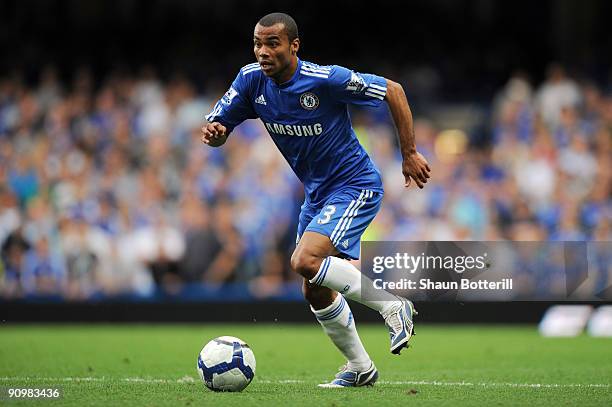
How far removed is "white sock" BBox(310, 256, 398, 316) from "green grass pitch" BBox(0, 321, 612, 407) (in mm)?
616

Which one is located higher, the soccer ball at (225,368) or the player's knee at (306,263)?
the player's knee at (306,263)

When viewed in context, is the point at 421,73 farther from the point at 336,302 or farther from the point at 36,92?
the point at 336,302

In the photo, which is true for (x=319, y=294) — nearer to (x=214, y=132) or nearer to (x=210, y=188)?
(x=214, y=132)

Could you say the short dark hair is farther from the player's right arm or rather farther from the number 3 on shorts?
the number 3 on shorts

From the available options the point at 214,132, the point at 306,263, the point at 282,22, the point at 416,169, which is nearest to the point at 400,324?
the point at 306,263

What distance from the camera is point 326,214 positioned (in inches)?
294

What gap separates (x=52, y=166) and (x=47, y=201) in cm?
94

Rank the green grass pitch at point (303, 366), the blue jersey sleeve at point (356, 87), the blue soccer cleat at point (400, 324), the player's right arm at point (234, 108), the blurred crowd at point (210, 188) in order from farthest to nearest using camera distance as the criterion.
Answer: the blurred crowd at point (210, 188) < the player's right arm at point (234, 108) < the blue jersey sleeve at point (356, 87) < the blue soccer cleat at point (400, 324) < the green grass pitch at point (303, 366)

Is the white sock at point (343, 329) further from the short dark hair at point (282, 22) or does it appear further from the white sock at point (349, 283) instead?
the short dark hair at point (282, 22)

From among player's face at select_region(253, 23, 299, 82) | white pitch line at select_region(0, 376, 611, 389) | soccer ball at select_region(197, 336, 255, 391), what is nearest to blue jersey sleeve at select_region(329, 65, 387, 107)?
player's face at select_region(253, 23, 299, 82)

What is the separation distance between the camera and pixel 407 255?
981 cm

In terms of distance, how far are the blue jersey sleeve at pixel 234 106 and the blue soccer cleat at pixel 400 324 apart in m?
1.75

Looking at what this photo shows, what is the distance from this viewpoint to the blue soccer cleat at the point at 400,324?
7227 mm

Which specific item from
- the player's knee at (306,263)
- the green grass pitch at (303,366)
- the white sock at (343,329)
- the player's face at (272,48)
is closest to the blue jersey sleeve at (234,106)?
the player's face at (272,48)
